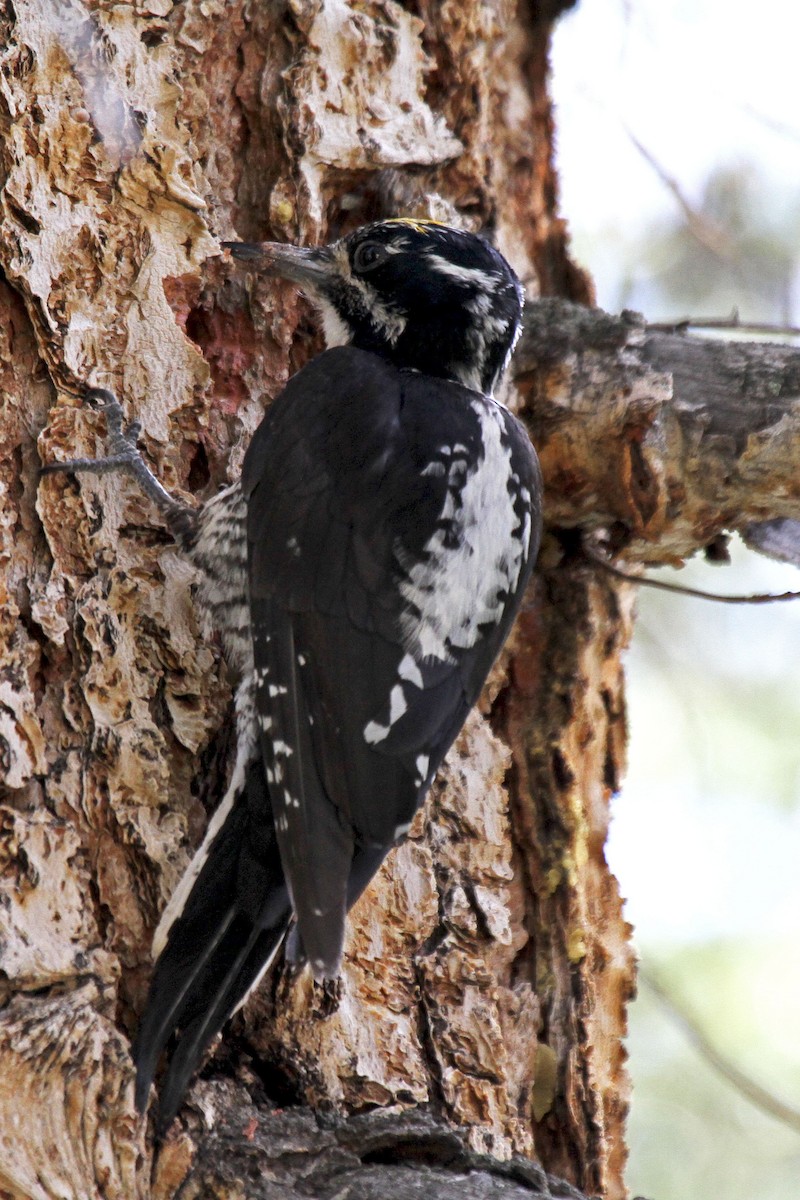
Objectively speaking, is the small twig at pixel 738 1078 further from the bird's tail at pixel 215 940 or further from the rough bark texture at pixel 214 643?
the bird's tail at pixel 215 940

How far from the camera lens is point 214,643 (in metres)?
2.25

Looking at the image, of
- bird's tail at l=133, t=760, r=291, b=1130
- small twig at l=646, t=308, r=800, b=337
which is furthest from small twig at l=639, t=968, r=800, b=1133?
small twig at l=646, t=308, r=800, b=337

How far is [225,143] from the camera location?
2469mm

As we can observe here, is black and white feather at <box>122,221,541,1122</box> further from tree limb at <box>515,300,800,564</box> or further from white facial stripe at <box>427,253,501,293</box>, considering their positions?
tree limb at <box>515,300,800,564</box>

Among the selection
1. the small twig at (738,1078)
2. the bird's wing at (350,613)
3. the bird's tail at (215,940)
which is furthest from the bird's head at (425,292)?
the small twig at (738,1078)

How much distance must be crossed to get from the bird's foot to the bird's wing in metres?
0.13

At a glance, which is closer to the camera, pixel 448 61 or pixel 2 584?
pixel 2 584

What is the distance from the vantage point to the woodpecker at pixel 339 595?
192 cm

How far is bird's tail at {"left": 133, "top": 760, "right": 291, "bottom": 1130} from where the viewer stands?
175 centimetres

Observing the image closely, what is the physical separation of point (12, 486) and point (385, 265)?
905mm

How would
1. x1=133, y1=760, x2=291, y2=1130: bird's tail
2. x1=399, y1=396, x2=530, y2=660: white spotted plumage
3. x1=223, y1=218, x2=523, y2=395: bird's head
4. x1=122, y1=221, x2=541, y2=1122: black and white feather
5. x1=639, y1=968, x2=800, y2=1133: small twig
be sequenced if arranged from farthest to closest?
x1=639, y1=968, x2=800, y2=1133: small twig < x1=223, y1=218, x2=523, y2=395: bird's head < x1=399, y1=396, x2=530, y2=660: white spotted plumage < x1=122, y1=221, x2=541, y2=1122: black and white feather < x1=133, y1=760, x2=291, y2=1130: bird's tail

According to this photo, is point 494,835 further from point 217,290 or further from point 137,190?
point 137,190

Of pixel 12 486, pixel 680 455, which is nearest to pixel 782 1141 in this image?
pixel 680 455

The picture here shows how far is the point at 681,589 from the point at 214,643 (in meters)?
0.95
